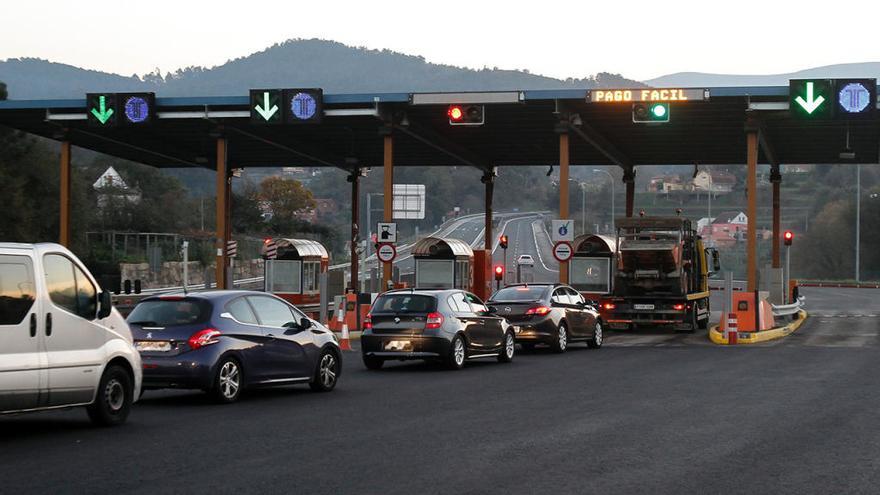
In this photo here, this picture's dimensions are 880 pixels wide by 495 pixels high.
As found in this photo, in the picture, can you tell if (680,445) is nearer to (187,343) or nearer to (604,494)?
(604,494)

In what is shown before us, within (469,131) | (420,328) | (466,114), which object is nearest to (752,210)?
(466,114)

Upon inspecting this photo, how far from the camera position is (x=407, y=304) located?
22.1 metres

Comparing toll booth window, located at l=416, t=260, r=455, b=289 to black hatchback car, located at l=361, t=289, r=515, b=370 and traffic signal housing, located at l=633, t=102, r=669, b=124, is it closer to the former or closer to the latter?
traffic signal housing, located at l=633, t=102, r=669, b=124

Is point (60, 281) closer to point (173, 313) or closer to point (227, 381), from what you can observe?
point (173, 313)

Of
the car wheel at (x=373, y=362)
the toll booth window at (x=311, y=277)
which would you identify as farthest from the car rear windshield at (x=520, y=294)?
the toll booth window at (x=311, y=277)

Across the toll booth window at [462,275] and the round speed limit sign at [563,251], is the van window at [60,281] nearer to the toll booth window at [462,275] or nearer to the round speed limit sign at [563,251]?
the round speed limit sign at [563,251]

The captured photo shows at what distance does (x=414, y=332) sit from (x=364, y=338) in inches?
40.1

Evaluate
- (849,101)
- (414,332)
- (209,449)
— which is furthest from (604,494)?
(849,101)

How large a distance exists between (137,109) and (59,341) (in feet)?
91.6

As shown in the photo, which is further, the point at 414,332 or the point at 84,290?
the point at 414,332

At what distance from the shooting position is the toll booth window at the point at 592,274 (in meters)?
43.2

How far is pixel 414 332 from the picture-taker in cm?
2189

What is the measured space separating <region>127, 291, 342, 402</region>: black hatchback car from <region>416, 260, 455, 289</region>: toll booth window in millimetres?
27251

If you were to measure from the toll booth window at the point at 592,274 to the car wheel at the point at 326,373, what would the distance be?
25786 millimetres
